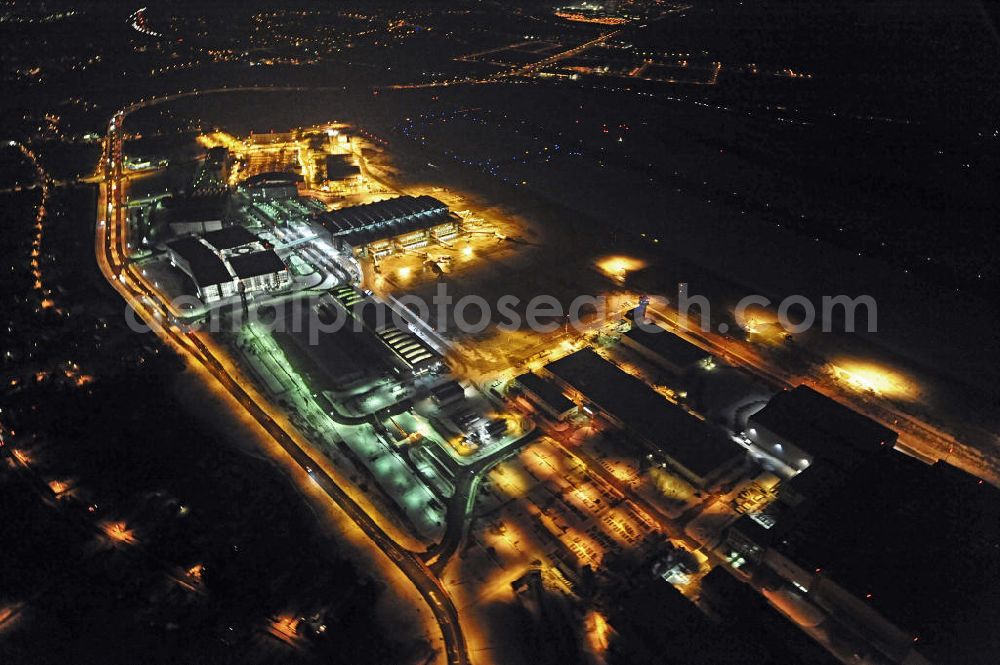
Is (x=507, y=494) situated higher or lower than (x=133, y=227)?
lower

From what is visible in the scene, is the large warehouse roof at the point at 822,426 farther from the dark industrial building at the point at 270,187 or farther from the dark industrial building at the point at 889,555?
the dark industrial building at the point at 270,187

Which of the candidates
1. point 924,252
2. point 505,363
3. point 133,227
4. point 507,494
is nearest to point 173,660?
point 507,494

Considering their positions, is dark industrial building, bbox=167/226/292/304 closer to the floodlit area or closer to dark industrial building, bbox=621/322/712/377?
the floodlit area

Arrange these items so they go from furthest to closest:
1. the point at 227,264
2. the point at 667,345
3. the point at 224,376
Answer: the point at 227,264 < the point at 667,345 < the point at 224,376

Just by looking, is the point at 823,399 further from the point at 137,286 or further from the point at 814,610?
the point at 137,286

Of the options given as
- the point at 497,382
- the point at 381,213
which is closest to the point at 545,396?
the point at 497,382

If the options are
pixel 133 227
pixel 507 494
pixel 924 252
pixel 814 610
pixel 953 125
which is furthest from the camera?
pixel 953 125

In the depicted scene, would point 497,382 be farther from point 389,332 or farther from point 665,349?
point 665,349

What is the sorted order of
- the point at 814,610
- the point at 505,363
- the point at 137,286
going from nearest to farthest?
the point at 814,610
the point at 505,363
the point at 137,286
